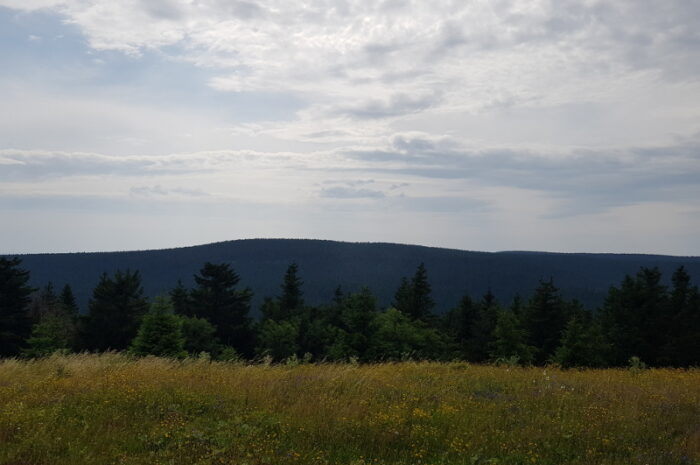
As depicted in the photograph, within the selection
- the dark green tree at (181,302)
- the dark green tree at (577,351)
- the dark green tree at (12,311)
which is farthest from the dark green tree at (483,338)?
the dark green tree at (12,311)

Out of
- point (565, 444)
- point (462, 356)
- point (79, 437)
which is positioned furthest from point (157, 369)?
point (462, 356)

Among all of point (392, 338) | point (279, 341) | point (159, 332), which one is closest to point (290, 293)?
point (279, 341)

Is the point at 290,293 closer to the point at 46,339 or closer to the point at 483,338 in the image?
the point at 483,338

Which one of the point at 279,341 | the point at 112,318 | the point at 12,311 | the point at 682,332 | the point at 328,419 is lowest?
the point at 279,341

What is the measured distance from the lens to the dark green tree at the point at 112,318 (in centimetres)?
5428

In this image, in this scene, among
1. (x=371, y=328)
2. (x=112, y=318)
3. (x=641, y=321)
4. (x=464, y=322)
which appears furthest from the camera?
(x=464, y=322)

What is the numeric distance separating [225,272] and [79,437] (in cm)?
6078

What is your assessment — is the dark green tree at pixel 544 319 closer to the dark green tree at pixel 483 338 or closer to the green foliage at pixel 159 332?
the dark green tree at pixel 483 338

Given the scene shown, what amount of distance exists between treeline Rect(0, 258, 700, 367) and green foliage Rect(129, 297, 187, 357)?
2.6 inches

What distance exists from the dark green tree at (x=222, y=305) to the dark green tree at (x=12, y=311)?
18.8m

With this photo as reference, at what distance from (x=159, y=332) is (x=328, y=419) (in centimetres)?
2960

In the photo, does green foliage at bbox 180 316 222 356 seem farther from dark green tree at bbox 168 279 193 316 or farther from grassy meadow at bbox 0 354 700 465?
grassy meadow at bbox 0 354 700 465

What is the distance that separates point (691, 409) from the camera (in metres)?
9.84

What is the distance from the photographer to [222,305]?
2598 inches
